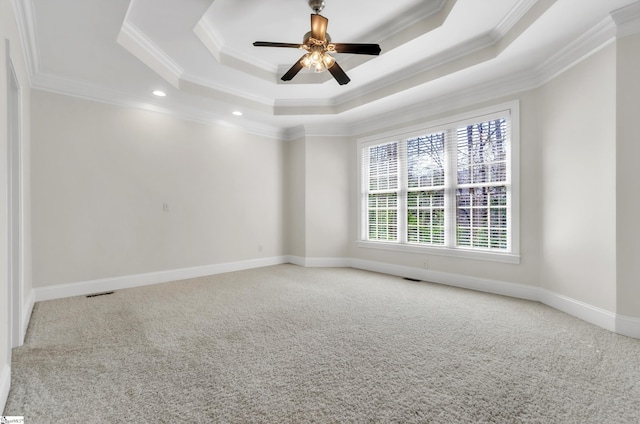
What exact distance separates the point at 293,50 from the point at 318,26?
1183mm

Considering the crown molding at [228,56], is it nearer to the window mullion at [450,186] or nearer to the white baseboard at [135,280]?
the window mullion at [450,186]

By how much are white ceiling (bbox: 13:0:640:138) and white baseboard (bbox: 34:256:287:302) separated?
8.23 ft

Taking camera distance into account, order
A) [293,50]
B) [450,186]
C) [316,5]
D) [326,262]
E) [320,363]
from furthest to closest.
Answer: [326,262], [450,186], [293,50], [316,5], [320,363]

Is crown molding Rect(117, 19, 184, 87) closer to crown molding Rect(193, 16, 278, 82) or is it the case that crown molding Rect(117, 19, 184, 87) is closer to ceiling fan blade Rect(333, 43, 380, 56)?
crown molding Rect(193, 16, 278, 82)

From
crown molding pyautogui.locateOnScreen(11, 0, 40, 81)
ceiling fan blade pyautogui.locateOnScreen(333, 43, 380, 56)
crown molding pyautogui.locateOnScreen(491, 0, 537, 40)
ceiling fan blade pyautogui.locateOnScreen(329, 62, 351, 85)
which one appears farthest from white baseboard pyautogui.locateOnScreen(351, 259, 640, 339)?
crown molding pyautogui.locateOnScreen(11, 0, 40, 81)

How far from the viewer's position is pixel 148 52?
134 inches

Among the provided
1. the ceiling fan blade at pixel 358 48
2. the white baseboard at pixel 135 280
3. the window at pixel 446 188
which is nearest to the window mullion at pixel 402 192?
the window at pixel 446 188

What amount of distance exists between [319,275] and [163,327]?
106 inches

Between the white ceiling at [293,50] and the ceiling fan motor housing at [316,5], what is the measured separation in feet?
0.43

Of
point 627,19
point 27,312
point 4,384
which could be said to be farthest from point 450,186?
point 27,312

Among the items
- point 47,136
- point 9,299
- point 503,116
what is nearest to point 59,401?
point 9,299

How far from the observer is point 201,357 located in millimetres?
2219

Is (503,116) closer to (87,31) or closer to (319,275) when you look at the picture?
(319,275)

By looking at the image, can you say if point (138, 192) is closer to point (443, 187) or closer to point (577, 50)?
point (443, 187)
